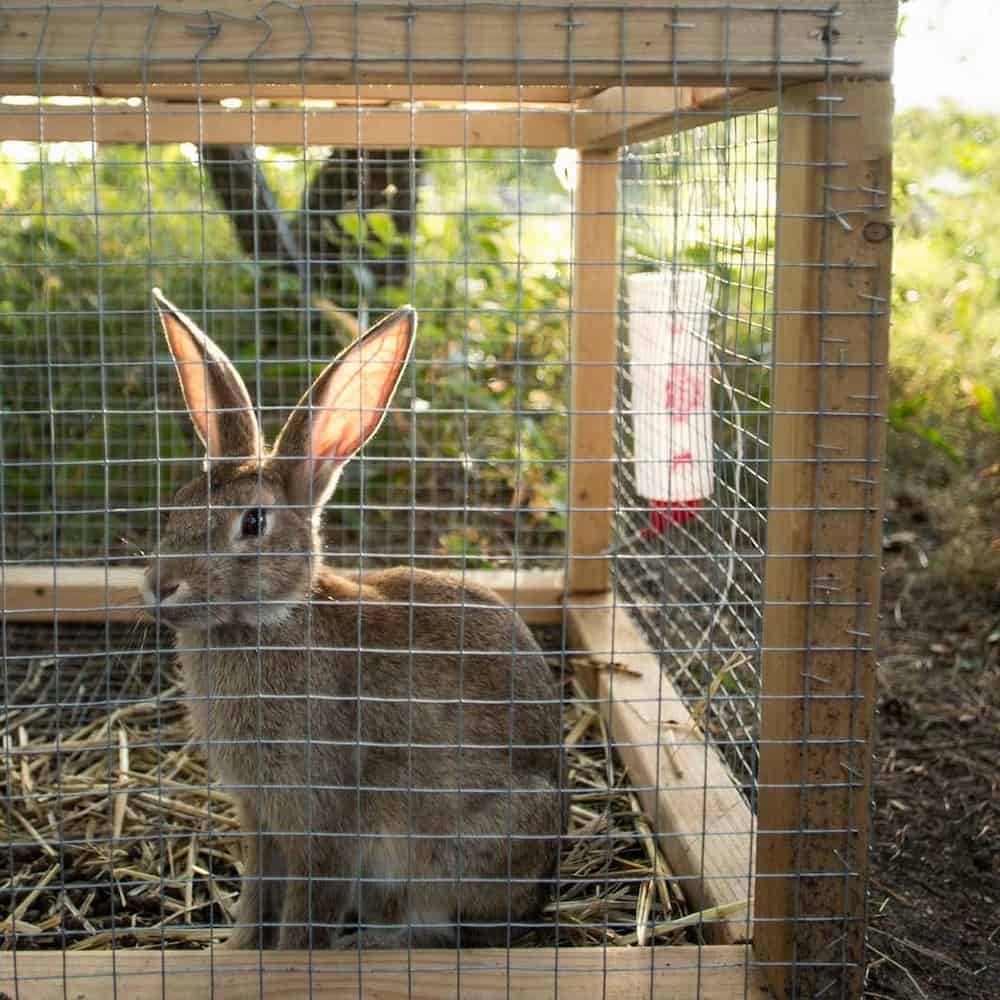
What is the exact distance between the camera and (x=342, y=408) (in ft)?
9.27

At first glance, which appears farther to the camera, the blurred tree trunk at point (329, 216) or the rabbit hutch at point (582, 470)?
the blurred tree trunk at point (329, 216)

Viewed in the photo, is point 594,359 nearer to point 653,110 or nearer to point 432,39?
point 653,110

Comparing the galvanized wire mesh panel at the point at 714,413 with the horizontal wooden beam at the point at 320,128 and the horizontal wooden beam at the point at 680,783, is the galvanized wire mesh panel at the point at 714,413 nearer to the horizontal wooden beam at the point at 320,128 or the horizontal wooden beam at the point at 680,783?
the horizontal wooden beam at the point at 680,783


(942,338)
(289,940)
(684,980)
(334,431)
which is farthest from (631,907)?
(942,338)

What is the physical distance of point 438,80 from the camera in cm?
250

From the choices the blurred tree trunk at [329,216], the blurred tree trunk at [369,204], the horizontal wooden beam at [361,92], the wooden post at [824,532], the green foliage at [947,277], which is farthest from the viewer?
the green foliage at [947,277]

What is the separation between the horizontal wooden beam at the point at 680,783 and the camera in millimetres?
2980

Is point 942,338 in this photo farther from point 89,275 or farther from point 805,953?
point 805,953

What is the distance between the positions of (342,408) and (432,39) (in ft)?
2.39

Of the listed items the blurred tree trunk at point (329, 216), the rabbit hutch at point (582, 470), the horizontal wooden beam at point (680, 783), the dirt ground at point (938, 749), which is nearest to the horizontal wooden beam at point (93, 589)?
the rabbit hutch at point (582, 470)

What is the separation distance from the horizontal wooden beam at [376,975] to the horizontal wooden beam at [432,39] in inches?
63.2

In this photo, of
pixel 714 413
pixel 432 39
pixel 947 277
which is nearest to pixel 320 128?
pixel 714 413

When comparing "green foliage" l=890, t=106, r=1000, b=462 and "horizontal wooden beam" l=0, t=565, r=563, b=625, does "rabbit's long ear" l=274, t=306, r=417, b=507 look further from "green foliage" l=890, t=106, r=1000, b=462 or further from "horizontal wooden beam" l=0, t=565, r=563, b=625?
"green foliage" l=890, t=106, r=1000, b=462

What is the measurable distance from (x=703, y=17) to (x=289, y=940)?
6.37ft
